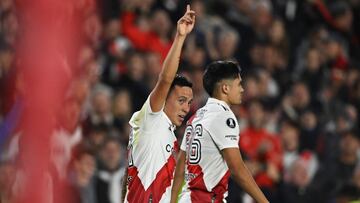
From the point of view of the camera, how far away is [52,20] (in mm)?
11508

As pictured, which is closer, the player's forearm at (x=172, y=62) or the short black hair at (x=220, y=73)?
the player's forearm at (x=172, y=62)

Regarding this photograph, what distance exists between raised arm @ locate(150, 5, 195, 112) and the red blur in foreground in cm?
302

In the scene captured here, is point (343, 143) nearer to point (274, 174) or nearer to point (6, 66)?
point (274, 174)

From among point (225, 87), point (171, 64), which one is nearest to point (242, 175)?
point (225, 87)

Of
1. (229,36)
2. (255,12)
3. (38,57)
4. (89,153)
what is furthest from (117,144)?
(255,12)

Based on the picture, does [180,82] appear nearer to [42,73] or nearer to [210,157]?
[210,157]

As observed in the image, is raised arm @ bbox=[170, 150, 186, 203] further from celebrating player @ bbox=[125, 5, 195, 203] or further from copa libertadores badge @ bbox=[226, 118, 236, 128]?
copa libertadores badge @ bbox=[226, 118, 236, 128]

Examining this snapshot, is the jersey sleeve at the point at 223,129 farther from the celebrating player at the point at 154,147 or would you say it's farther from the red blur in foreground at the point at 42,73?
the red blur in foreground at the point at 42,73

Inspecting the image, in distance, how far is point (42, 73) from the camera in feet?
36.1

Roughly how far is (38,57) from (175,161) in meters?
4.24

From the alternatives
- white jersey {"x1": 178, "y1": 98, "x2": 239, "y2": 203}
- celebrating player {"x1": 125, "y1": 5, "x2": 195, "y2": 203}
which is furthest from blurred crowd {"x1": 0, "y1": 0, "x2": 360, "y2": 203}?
white jersey {"x1": 178, "y1": 98, "x2": 239, "y2": 203}

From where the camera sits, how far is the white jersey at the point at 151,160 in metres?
7.17

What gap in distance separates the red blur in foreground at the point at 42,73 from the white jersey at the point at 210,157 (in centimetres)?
293

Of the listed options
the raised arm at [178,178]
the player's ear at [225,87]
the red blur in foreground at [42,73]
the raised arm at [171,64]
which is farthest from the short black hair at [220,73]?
the red blur in foreground at [42,73]
